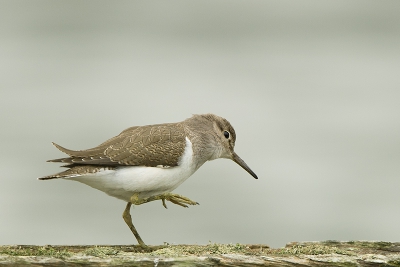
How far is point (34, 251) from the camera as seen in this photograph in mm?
7242

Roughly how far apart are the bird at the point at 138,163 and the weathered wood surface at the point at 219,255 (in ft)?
3.73

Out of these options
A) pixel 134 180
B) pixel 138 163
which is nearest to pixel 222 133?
pixel 138 163

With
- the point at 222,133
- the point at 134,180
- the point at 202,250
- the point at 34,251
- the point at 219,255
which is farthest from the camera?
the point at 222,133

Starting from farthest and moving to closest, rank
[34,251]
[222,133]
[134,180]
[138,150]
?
[222,133] < [138,150] < [134,180] < [34,251]

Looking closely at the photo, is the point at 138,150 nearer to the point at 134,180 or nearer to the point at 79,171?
the point at 134,180

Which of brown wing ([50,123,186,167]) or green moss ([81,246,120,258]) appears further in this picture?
brown wing ([50,123,186,167])

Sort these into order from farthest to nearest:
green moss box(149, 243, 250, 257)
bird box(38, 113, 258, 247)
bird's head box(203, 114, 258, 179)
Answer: bird's head box(203, 114, 258, 179), bird box(38, 113, 258, 247), green moss box(149, 243, 250, 257)

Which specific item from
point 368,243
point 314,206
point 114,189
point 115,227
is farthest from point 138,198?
point 314,206

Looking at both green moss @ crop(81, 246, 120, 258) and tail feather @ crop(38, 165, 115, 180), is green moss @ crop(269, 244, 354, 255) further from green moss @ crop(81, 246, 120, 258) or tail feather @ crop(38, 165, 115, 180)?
tail feather @ crop(38, 165, 115, 180)

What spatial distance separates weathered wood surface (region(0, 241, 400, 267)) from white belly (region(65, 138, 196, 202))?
3.54ft

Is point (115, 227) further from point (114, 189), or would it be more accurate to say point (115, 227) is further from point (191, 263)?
point (191, 263)

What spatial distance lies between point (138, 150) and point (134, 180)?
50 centimetres

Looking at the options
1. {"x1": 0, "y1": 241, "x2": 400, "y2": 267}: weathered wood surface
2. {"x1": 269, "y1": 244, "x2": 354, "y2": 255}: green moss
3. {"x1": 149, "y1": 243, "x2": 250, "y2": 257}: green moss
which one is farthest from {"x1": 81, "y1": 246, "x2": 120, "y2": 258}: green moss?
{"x1": 269, "y1": 244, "x2": 354, "y2": 255}: green moss

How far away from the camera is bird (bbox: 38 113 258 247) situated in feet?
29.8
